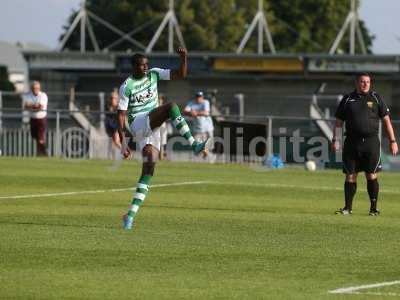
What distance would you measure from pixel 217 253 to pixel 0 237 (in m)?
2.54

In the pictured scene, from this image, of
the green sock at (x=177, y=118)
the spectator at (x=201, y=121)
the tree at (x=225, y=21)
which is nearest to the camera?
the green sock at (x=177, y=118)

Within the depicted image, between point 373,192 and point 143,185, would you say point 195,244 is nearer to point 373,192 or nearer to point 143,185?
point 143,185

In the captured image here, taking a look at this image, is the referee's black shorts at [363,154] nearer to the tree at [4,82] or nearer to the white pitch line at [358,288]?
the white pitch line at [358,288]

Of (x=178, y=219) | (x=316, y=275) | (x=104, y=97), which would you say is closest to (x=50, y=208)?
(x=178, y=219)

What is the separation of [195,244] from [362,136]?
5.29 m

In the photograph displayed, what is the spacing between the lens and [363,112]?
17.8 m

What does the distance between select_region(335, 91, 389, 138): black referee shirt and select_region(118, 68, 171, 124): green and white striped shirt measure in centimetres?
348

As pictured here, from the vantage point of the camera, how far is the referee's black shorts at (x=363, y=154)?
17891 mm

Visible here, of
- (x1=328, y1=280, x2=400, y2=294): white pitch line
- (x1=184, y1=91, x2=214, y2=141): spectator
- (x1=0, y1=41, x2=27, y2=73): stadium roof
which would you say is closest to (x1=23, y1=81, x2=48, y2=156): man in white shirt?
(x1=184, y1=91, x2=214, y2=141): spectator

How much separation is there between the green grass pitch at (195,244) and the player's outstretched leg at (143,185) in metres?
0.20

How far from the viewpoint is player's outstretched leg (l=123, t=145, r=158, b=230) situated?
14883 mm

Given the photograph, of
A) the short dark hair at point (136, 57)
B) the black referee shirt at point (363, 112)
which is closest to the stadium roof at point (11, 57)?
the black referee shirt at point (363, 112)

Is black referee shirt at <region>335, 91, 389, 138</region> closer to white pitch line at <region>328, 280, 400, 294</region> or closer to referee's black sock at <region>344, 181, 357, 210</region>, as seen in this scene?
referee's black sock at <region>344, 181, 357, 210</region>

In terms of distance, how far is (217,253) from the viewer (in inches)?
494
